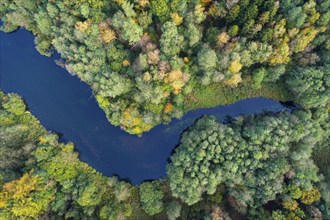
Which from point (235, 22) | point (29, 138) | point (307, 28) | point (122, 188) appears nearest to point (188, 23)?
point (235, 22)

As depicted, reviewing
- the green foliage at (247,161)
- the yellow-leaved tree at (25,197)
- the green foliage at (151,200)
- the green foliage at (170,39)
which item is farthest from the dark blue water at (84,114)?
the green foliage at (170,39)

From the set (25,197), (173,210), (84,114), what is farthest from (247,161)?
(25,197)

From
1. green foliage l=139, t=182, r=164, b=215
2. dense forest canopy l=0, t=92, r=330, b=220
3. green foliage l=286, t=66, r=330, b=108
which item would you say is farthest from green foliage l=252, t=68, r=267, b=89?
green foliage l=139, t=182, r=164, b=215

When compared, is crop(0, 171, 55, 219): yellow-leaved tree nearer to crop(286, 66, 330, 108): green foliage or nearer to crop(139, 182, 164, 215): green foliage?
crop(139, 182, 164, 215): green foliage

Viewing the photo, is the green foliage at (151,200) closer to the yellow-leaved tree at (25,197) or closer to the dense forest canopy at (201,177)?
the dense forest canopy at (201,177)

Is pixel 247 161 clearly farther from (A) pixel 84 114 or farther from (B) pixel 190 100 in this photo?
(A) pixel 84 114

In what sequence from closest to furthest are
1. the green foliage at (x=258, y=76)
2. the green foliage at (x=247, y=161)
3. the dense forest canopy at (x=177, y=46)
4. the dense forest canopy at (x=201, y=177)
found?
1. the green foliage at (x=247, y=161)
2. the dense forest canopy at (x=201, y=177)
3. the dense forest canopy at (x=177, y=46)
4. the green foliage at (x=258, y=76)
